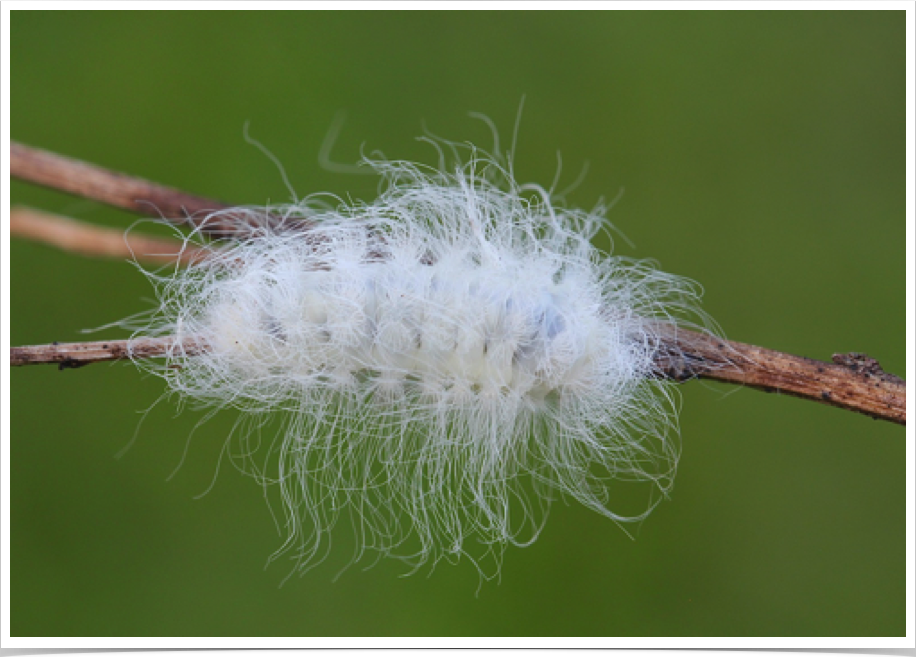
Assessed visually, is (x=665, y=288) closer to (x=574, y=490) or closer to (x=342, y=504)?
(x=574, y=490)

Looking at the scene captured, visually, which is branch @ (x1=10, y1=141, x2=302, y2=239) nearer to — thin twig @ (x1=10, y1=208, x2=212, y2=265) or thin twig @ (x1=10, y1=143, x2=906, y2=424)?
thin twig @ (x1=10, y1=208, x2=212, y2=265)

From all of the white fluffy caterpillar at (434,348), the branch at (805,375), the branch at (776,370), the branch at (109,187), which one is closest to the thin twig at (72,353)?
the branch at (776,370)

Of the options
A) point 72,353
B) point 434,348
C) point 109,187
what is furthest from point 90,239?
A: point 434,348

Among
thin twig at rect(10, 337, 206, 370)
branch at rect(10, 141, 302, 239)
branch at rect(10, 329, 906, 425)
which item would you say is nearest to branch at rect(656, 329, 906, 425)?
branch at rect(10, 329, 906, 425)

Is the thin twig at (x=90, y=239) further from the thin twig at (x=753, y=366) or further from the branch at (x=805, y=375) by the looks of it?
the branch at (x=805, y=375)

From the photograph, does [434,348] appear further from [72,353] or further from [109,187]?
[109,187]

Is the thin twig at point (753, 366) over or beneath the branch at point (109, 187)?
beneath

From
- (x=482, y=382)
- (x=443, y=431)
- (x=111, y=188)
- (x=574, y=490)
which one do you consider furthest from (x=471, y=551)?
(x=111, y=188)
